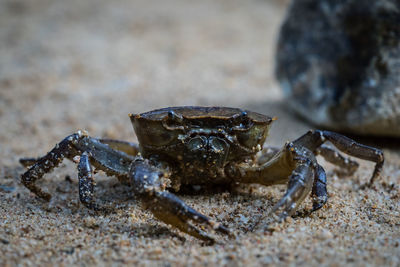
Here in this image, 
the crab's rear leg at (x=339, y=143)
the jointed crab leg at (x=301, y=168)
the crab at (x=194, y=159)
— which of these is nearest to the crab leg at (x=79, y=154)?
the crab at (x=194, y=159)

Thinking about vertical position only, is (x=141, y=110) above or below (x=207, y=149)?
below

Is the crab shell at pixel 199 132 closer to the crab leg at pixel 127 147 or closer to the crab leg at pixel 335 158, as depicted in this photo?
the crab leg at pixel 127 147

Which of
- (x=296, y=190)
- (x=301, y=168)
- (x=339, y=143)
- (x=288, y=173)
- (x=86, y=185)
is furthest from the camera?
(x=339, y=143)

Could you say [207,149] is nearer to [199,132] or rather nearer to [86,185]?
[199,132]

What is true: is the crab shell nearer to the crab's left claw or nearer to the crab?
the crab

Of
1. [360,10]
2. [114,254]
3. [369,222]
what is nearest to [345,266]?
[369,222]

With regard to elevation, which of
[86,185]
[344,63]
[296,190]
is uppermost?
[344,63]

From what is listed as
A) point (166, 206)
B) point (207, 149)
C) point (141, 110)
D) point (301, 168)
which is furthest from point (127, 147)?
point (141, 110)
